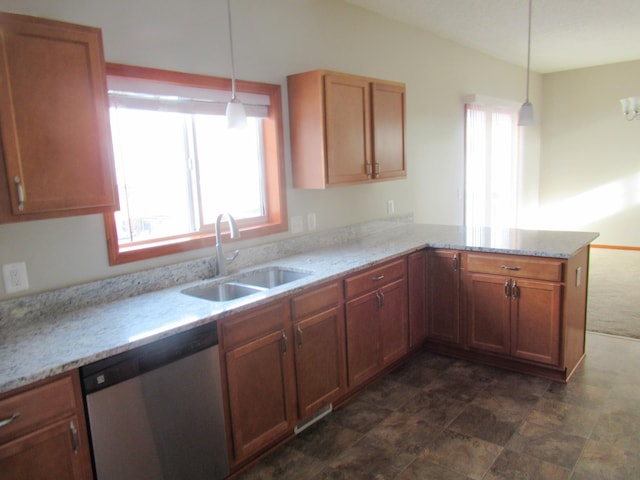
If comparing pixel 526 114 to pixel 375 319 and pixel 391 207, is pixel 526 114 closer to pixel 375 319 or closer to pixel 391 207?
pixel 391 207

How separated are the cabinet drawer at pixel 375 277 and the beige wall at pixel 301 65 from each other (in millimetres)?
687

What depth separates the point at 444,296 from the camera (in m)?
3.47

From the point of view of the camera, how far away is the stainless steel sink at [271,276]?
9.29ft

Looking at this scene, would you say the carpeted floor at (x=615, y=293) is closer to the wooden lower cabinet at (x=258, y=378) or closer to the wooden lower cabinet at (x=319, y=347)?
the wooden lower cabinet at (x=319, y=347)

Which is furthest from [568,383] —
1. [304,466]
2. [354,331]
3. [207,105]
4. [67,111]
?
[67,111]

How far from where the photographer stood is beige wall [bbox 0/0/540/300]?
215 cm

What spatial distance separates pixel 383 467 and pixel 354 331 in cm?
80

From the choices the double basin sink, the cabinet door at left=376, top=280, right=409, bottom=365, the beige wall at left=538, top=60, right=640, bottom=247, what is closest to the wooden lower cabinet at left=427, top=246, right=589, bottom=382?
the cabinet door at left=376, top=280, right=409, bottom=365

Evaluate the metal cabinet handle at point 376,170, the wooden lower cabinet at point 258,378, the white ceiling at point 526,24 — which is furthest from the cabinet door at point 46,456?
the white ceiling at point 526,24

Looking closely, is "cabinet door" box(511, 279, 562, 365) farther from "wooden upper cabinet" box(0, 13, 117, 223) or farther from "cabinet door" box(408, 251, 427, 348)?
"wooden upper cabinet" box(0, 13, 117, 223)

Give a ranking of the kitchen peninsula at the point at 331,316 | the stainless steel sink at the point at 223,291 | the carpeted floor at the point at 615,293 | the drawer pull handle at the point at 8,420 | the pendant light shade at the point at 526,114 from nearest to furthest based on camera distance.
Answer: the drawer pull handle at the point at 8,420 → the kitchen peninsula at the point at 331,316 → the stainless steel sink at the point at 223,291 → the pendant light shade at the point at 526,114 → the carpeted floor at the point at 615,293

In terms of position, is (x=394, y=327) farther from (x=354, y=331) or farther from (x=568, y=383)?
(x=568, y=383)

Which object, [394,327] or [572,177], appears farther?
[572,177]

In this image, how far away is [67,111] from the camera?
1.81 m
